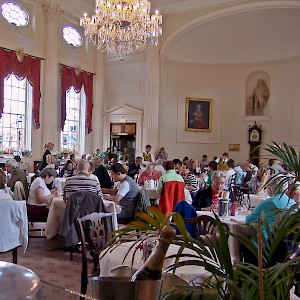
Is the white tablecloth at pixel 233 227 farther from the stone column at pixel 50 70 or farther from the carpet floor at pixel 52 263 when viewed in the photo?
the stone column at pixel 50 70

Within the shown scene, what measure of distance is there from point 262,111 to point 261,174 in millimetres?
7851

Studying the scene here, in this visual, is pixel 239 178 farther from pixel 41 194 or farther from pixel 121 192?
pixel 41 194

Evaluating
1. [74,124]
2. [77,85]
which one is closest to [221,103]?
[77,85]

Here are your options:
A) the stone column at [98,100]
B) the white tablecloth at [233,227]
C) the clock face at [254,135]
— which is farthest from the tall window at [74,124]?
the white tablecloth at [233,227]

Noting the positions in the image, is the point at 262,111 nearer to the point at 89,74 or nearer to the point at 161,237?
the point at 89,74

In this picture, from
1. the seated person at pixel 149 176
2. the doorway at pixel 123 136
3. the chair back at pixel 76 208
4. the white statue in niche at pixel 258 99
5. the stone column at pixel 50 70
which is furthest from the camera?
the doorway at pixel 123 136

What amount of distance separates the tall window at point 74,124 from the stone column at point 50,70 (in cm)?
110

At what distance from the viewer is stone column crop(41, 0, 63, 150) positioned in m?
12.9

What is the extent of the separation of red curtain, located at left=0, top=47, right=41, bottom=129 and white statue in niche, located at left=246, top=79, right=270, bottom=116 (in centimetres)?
847

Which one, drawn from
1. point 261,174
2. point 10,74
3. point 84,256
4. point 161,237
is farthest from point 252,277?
point 10,74

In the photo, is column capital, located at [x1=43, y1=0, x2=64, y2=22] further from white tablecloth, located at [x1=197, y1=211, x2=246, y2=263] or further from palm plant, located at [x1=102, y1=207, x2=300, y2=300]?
palm plant, located at [x1=102, y1=207, x2=300, y2=300]

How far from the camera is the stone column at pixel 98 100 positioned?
15.2 meters

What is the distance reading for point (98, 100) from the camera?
1535cm

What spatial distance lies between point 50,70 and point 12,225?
32.6 feet
